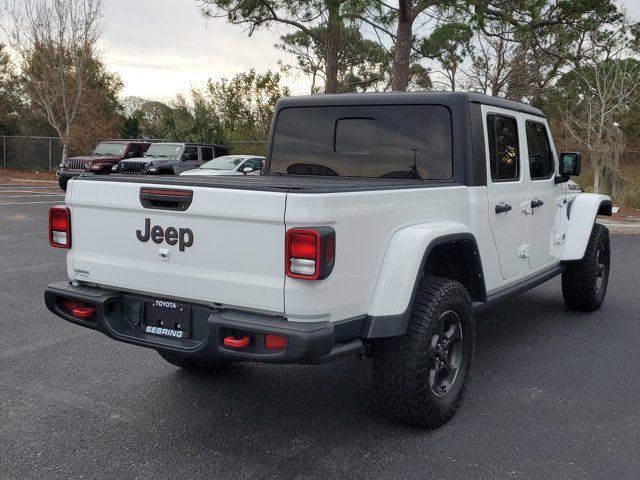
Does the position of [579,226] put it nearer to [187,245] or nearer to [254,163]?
[187,245]

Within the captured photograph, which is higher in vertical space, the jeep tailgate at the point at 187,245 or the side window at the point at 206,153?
the side window at the point at 206,153

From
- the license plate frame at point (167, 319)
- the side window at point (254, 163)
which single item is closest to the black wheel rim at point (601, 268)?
the license plate frame at point (167, 319)

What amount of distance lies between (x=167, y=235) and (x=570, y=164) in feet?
12.5

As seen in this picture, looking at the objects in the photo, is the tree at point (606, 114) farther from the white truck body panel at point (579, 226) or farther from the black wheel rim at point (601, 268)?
the white truck body panel at point (579, 226)

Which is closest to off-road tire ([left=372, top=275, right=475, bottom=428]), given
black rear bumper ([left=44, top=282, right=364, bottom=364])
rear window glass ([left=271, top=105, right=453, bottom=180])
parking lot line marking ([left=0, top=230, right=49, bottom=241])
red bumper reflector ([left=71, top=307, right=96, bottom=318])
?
black rear bumper ([left=44, top=282, right=364, bottom=364])

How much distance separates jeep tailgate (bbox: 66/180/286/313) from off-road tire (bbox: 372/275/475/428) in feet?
2.61

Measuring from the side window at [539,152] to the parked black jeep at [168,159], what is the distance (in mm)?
14317

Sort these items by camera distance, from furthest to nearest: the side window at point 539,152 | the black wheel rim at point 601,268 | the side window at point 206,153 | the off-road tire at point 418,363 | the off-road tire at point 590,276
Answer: the side window at point 206,153, the black wheel rim at point 601,268, the off-road tire at point 590,276, the side window at point 539,152, the off-road tire at point 418,363

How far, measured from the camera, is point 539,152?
5.26m

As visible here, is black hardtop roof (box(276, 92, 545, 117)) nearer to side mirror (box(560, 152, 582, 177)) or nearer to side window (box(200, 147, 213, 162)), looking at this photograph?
side mirror (box(560, 152, 582, 177))

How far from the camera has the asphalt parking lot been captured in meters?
3.16

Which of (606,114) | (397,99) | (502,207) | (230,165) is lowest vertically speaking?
(502,207)

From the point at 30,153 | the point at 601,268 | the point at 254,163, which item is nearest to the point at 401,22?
the point at 254,163

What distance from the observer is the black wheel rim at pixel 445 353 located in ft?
11.7
